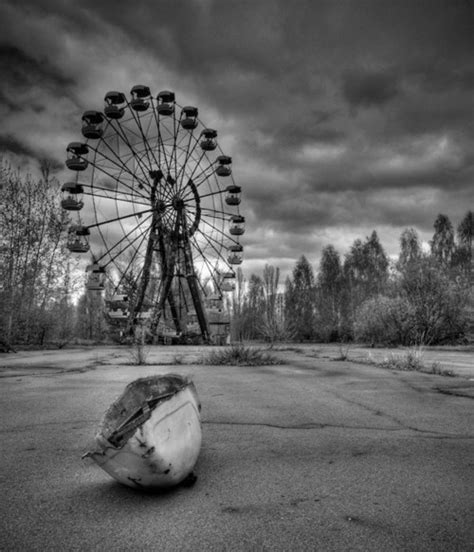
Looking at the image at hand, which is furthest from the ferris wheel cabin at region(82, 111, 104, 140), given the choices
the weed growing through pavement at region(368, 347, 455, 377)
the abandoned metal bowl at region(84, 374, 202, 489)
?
the abandoned metal bowl at region(84, 374, 202, 489)

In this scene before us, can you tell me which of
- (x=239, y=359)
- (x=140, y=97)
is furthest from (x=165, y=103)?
(x=239, y=359)

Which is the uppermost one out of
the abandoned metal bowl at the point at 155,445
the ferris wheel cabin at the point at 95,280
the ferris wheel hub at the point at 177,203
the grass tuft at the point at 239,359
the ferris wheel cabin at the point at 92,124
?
the ferris wheel cabin at the point at 92,124

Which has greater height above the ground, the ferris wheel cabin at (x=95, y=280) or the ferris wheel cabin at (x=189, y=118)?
the ferris wheel cabin at (x=189, y=118)

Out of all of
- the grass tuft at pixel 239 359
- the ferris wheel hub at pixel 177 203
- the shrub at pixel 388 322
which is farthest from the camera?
the ferris wheel hub at pixel 177 203

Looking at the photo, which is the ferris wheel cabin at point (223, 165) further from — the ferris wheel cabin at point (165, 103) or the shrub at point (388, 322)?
the shrub at point (388, 322)

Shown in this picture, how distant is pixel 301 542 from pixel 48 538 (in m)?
1.18

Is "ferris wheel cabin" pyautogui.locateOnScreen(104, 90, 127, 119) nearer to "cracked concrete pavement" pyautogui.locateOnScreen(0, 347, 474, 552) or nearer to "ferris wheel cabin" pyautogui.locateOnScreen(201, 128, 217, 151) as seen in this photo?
"ferris wheel cabin" pyautogui.locateOnScreen(201, 128, 217, 151)

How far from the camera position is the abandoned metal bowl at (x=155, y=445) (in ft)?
7.00

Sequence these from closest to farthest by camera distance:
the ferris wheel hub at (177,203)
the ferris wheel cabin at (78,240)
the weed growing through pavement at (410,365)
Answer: the weed growing through pavement at (410,365)
the ferris wheel cabin at (78,240)
the ferris wheel hub at (177,203)

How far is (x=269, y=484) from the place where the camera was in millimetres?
2508

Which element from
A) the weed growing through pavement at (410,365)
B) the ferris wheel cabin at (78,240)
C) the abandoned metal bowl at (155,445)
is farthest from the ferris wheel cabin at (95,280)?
the abandoned metal bowl at (155,445)

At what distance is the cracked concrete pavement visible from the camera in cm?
187

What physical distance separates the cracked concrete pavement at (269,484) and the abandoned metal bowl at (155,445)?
145 millimetres

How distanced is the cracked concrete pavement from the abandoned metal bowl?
145mm
